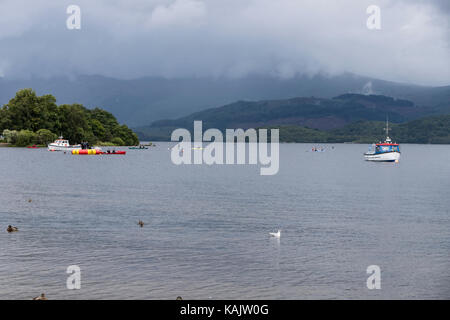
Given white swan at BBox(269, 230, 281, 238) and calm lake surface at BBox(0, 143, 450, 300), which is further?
white swan at BBox(269, 230, 281, 238)

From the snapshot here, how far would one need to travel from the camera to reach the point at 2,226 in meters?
53.0

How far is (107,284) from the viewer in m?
33.2

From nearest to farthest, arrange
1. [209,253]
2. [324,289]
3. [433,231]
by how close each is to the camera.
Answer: [324,289] → [209,253] → [433,231]

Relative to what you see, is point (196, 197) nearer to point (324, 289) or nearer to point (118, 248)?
point (118, 248)

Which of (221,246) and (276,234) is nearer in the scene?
(221,246)

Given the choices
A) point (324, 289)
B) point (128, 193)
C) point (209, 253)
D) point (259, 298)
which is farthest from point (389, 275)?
point (128, 193)

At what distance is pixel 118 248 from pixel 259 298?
16061 millimetres

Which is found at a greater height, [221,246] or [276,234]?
[276,234]

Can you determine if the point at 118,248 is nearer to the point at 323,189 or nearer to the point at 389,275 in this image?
the point at 389,275

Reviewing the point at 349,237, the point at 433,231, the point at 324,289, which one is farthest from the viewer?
→ the point at 433,231

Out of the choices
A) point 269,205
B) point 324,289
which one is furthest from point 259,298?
point 269,205

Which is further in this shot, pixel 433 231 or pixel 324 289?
pixel 433 231

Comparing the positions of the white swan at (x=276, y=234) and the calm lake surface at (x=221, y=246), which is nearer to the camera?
the calm lake surface at (x=221, y=246)

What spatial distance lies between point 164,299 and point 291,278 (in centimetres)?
899
